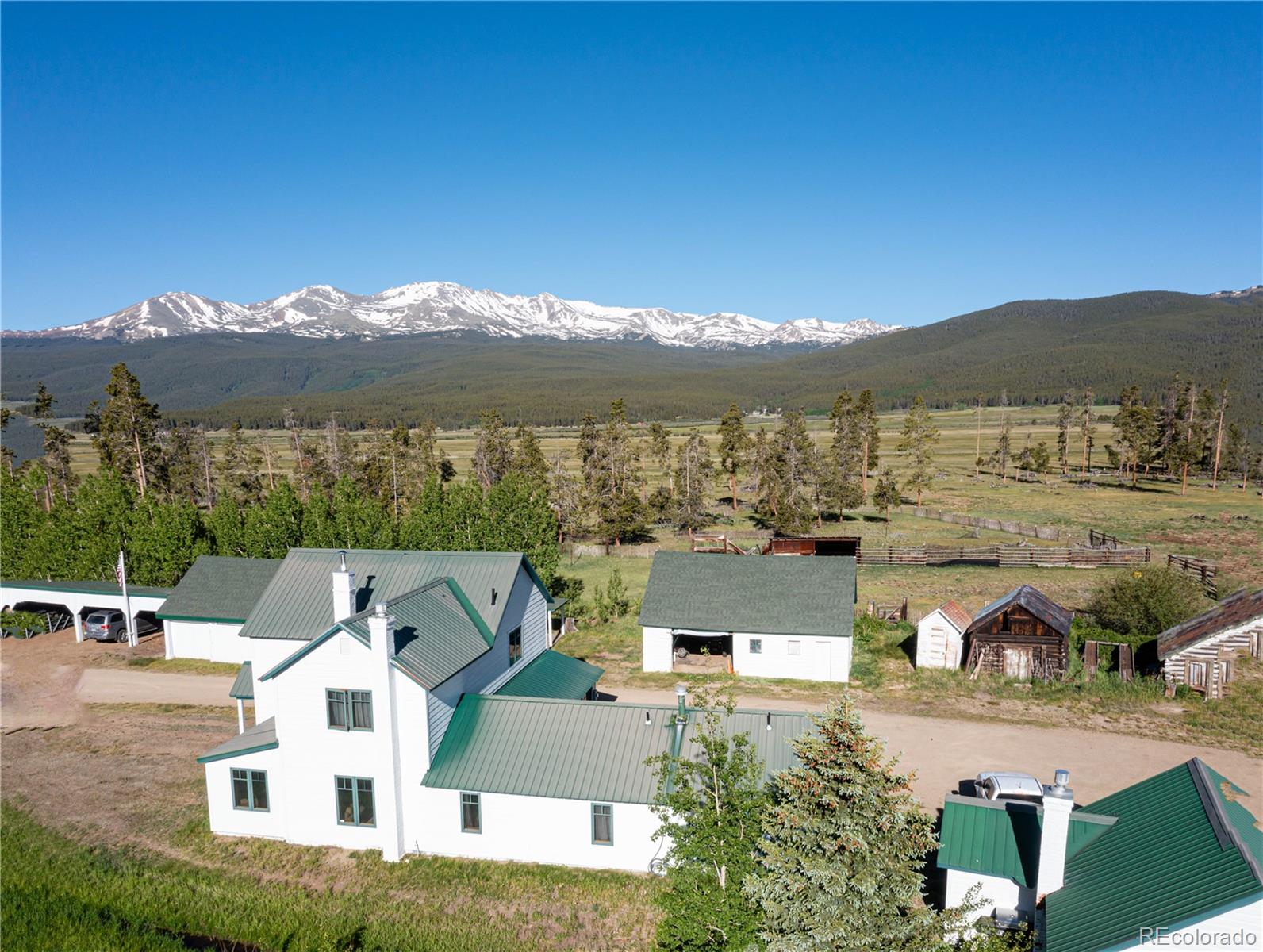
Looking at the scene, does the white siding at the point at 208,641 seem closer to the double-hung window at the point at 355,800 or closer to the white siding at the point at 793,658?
the double-hung window at the point at 355,800

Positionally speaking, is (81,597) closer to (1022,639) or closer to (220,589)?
(220,589)

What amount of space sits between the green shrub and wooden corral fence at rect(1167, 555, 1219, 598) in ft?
27.8

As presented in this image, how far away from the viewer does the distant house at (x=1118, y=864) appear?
10539mm

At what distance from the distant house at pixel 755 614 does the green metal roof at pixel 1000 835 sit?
15358mm

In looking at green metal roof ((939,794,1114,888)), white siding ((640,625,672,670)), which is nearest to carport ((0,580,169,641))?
white siding ((640,625,672,670))

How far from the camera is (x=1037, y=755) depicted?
23922 millimetres

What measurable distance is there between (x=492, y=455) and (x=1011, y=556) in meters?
43.6

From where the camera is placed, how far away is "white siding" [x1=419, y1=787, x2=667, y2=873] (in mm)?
18484

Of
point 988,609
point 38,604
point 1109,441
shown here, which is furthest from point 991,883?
point 1109,441

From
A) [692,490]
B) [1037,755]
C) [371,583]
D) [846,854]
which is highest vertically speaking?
[371,583]

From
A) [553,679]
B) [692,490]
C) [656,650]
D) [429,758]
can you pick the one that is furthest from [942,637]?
[692,490]

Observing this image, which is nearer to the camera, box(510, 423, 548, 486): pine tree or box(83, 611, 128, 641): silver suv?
box(83, 611, 128, 641): silver suv

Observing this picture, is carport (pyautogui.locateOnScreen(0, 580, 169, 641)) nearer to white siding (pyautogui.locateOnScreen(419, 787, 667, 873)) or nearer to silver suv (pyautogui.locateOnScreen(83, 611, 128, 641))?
silver suv (pyautogui.locateOnScreen(83, 611, 128, 641))

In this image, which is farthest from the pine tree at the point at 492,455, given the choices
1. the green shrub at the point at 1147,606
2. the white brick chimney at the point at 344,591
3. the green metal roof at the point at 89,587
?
the green shrub at the point at 1147,606
